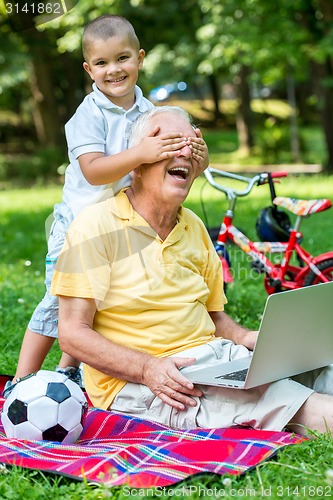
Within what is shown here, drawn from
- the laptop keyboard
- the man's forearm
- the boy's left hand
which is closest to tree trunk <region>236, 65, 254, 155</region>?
the man's forearm

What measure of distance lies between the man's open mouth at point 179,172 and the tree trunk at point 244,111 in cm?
2095

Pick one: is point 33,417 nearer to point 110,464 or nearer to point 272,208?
point 110,464

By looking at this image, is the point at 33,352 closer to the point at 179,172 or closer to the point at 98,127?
the point at 98,127

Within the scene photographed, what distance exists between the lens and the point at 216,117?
115ft

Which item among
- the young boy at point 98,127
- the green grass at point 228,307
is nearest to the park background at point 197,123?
the green grass at point 228,307

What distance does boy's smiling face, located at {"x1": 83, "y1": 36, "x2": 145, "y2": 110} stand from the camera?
3.52 m

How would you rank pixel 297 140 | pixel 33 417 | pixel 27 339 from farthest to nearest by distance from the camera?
1. pixel 297 140
2. pixel 27 339
3. pixel 33 417

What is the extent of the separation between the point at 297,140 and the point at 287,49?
23.0ft

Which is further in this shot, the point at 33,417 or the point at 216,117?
the point at 216,117

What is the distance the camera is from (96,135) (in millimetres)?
3531

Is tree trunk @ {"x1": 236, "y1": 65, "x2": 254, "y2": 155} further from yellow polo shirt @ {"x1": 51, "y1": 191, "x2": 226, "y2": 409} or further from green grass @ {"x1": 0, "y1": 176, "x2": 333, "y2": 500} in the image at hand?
yellow polo shirt @ {"x1": 51, "y1": 191, "x2": 226, "y2": 409}

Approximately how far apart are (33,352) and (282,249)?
7.83 ft

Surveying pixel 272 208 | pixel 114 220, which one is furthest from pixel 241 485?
pixel 272 208

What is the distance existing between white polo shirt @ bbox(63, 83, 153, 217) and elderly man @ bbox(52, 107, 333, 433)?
12.3 inches
